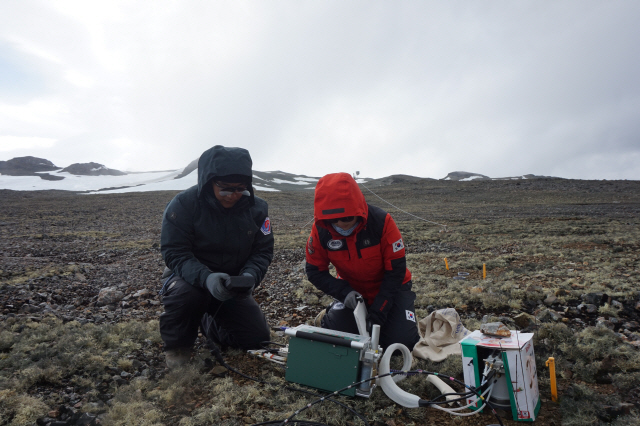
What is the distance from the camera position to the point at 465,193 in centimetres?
3080

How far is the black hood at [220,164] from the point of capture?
3123 millimetres

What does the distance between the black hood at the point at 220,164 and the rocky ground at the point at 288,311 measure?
5.02 ft

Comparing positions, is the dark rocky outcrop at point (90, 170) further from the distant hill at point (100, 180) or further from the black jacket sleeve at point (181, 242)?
the black jacket sleeve at point (181, 242)

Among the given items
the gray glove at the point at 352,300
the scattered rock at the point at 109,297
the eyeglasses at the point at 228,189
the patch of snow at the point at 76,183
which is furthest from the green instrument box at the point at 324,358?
the patch of snow at the point at 76,183

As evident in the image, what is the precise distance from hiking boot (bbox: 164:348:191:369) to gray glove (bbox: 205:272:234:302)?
0.65 m

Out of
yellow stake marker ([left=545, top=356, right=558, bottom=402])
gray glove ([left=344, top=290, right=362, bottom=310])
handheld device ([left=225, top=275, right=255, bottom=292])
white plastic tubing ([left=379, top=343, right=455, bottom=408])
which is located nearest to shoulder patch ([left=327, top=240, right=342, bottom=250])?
gray glove ([left=344, top=290, right=362, bottom=310])

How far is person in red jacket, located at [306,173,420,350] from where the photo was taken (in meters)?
3.03

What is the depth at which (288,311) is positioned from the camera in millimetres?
5016

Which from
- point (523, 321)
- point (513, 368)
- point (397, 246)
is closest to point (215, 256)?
point (397, 246)

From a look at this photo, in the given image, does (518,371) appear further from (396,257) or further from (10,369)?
(10,369)

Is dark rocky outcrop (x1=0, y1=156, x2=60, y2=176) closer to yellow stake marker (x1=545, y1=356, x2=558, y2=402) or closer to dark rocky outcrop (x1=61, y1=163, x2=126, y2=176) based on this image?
dark rocky outcrop (x1=61, y1=163, x2=126, y2=176)

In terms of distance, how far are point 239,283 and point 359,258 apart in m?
1.07

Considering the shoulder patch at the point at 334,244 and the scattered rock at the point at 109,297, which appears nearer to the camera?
the shoulder patch at the point at 334,244

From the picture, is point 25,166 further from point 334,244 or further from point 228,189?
point 334,244
